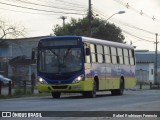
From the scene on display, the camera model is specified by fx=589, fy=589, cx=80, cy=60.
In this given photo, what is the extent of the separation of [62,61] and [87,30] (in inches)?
2399

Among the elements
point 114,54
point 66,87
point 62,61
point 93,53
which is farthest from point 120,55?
point 66,87

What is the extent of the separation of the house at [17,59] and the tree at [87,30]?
528 inches

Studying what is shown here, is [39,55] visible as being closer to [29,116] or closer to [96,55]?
[96,55]

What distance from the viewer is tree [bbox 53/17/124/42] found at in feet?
299

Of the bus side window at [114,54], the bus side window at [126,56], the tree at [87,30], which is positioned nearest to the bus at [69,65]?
the bus side window at [114,54]

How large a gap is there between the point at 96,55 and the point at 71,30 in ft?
210

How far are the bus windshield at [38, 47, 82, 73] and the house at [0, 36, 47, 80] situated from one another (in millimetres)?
31972

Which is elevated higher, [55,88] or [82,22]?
[82,22]

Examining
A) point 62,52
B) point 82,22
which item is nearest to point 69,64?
point 62,52

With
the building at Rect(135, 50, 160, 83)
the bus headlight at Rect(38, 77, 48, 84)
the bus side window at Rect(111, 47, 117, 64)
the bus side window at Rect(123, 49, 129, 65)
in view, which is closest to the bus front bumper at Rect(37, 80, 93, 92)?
the bus headlight at Rect(38, 77, 48, 84)

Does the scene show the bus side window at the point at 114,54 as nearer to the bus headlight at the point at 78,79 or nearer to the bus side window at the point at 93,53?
the bus side window at the point at 93,53

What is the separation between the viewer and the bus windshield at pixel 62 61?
102 ft

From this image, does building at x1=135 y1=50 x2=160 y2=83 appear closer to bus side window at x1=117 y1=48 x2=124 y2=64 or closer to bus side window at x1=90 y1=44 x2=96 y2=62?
bus side window at x1=117 y1=48 x2=124 y2=64

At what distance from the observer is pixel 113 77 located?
3641 cm
